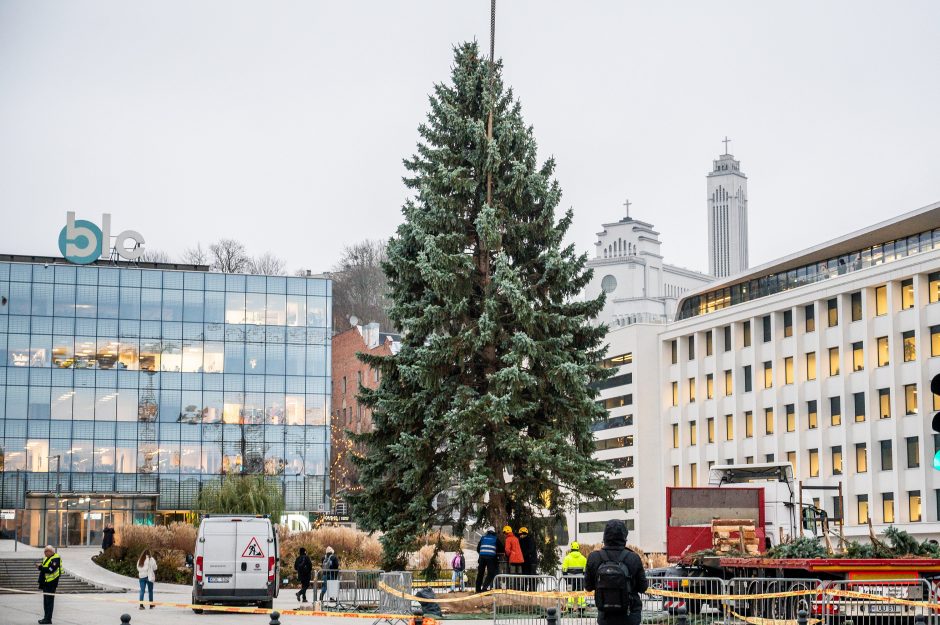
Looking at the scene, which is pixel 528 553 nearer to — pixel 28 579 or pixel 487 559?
pixel 487 559

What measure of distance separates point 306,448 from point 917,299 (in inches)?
1675

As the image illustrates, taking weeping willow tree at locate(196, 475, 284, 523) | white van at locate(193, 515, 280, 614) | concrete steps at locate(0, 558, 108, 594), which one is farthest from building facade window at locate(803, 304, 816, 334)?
white van at locate(193, 515, 280, 614)

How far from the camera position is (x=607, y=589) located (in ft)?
42.3

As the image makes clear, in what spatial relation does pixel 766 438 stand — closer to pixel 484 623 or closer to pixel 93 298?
pixel 93 298

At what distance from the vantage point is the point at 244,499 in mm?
59625

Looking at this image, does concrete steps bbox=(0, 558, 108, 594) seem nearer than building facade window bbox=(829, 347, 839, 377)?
Yes

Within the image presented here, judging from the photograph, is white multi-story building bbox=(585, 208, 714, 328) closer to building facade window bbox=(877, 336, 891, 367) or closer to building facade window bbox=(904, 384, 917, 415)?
building facade window bbox=(877, 336, 891, 367)

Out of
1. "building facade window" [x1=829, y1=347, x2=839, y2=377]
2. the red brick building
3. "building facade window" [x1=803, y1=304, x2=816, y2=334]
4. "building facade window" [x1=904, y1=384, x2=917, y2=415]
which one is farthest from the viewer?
the red brick building

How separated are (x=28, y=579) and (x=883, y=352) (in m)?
46.2

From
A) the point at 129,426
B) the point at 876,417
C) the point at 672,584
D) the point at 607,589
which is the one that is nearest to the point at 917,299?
the point at 876,417

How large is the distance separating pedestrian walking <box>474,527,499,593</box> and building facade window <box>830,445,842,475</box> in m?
45.5

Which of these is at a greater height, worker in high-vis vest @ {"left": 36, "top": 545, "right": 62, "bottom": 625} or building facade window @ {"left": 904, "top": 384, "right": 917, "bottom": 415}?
building facade window @ {"left": 904, "top": 384, "right": 917, "bottom": 415}

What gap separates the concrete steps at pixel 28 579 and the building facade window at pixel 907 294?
4444cm

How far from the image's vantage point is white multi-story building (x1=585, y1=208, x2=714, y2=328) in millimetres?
121938
